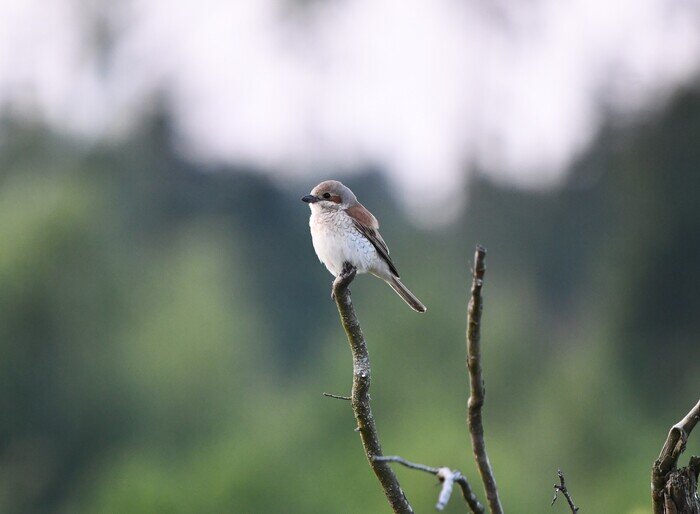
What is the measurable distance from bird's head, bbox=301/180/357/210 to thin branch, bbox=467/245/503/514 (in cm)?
366

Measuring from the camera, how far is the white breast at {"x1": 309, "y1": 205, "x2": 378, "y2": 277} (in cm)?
550

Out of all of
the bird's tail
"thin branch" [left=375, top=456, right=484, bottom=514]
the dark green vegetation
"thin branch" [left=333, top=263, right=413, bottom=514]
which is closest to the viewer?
"thin branch" [left=375, top=456, right=484, bottom=514]

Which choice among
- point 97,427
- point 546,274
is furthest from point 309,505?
point 546,274

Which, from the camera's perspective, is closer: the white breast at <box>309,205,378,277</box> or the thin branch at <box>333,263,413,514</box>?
the thin branch at <box>333,263,413,514</box>

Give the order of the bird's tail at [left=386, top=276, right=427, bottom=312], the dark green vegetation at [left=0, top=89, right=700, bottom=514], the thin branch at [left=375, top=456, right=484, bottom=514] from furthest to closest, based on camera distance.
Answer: the dark green vegetation at [left=0, top=89, right=700, bottom=514], the bird's tail at [left=386, top=276, right=427, bottom=312], the thin branch at [left=375, top=456, right=484, bottom=514]

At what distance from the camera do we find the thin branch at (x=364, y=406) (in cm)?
274

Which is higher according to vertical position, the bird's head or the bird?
the bird's head

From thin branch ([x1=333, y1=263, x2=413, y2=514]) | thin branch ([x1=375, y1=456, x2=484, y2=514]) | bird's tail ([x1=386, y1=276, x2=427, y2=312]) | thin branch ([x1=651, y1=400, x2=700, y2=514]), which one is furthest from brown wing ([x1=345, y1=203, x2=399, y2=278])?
thin branch ([x1=375, y1=456, x2=484, y2=514])

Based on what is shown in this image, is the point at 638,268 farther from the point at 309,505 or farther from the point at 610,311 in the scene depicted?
the point at 309,505

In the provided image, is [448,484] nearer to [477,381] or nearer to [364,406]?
[477,381]

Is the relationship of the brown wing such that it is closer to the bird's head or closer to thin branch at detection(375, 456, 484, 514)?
the bird's head

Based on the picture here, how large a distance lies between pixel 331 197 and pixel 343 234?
0.93 ft

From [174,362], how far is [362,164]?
29.7ft

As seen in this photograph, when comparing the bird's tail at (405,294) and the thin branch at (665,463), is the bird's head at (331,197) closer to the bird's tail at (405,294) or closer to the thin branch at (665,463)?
the bird's tail at (405,294)
